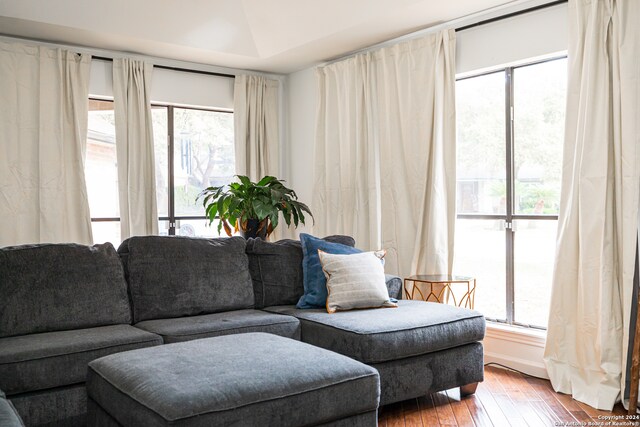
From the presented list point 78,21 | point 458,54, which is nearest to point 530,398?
point 458,54

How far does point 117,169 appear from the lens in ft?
16.6

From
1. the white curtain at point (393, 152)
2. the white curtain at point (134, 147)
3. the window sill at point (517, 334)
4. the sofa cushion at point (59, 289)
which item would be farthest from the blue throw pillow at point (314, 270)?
the white curtain at point (134, 147)

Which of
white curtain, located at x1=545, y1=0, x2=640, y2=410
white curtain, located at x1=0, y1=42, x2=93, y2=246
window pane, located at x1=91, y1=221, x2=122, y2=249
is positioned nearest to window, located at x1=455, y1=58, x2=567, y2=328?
white curtain, located at x1=545, y1=0, x2=640, y2=410

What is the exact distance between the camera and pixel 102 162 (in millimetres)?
5074

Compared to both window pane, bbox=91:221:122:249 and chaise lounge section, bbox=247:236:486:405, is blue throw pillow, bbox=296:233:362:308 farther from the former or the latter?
window pane, bbox=91:221:122:249

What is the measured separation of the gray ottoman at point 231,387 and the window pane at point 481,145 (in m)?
Answer: 2.24

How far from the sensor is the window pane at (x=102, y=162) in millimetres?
5012

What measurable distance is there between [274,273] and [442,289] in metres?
1.16

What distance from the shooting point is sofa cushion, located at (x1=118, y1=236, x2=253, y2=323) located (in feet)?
10.9

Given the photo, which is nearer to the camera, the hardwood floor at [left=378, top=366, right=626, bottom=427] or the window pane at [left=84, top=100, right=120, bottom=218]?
the hardwood floor at [left=378, top=366, right=626, bottom=427]

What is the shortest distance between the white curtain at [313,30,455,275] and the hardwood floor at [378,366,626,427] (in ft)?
3.57

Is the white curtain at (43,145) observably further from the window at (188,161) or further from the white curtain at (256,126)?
the white curtain at (256,126)

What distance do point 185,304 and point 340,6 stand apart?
2.42 meters

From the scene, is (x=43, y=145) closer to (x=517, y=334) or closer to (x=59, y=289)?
(x=59, y=289)
